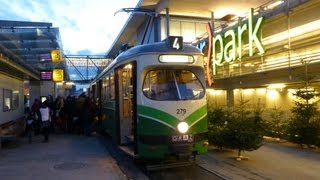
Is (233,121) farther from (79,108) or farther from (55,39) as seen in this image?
(55,39)

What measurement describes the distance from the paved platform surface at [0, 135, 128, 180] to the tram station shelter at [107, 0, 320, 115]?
404 cm

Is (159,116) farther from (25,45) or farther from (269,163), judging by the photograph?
(25,45)

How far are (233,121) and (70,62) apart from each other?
50836 millimetres

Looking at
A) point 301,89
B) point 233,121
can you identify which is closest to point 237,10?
point 301,89

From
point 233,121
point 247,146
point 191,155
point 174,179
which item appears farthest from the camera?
point 233,121

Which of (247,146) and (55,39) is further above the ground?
(55,39)

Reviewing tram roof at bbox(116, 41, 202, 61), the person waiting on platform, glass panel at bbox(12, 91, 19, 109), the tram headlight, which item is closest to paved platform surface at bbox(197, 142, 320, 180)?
the tram headlight

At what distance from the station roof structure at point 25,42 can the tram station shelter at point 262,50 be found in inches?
141

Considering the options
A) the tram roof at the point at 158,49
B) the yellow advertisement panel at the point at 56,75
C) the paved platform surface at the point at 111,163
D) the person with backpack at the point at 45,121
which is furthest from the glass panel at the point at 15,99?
the tram roof at the point at 158,49

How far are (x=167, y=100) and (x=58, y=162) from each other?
3.81m

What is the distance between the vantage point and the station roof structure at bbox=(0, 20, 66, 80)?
15269 mm

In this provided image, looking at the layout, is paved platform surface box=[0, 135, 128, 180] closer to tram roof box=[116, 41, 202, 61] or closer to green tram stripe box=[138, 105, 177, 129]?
green tram stripe box=[138, 105, 177, 129]

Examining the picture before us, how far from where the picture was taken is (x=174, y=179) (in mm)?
10250

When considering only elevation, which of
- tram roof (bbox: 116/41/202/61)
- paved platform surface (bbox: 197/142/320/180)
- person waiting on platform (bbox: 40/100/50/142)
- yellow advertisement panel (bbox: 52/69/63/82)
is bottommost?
paved platform surface (bbox: 197/142/320/180)
